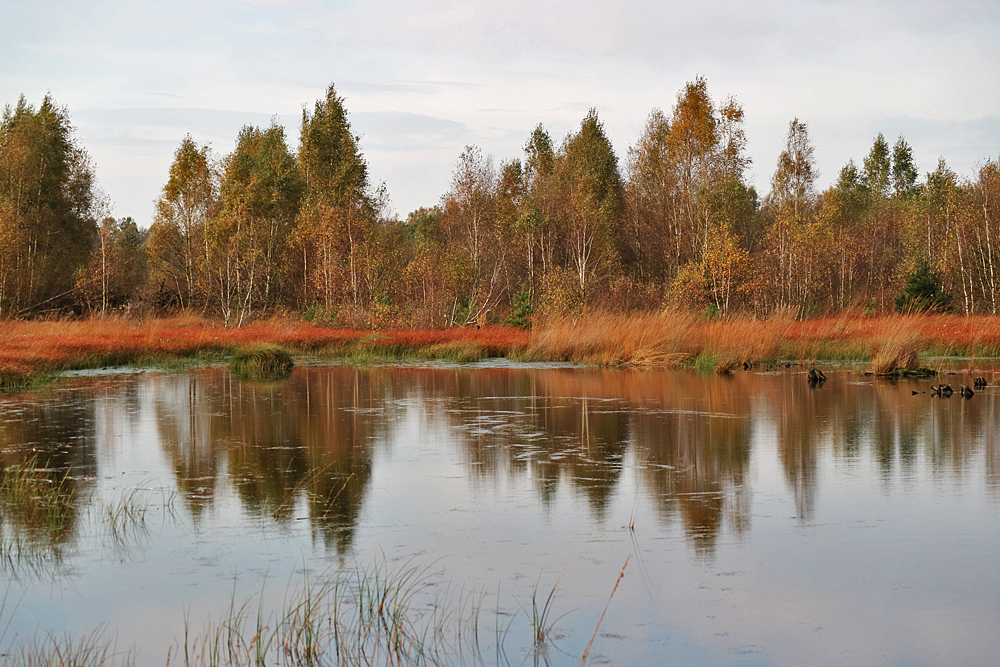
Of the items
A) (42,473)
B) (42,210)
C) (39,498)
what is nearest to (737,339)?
(42,473)

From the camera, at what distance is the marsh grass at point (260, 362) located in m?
21.6

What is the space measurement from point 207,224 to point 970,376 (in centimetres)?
2859

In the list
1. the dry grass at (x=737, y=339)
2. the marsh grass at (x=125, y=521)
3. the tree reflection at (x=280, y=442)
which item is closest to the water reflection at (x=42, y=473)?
the marsh grass at (x=125, y=521)

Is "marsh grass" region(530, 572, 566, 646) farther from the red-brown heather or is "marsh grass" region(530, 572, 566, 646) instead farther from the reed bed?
the red-brown heather

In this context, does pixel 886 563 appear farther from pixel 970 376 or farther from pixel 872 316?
pixel 872 316

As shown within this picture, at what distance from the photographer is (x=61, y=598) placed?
562cm

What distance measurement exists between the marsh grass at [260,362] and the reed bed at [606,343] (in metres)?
0.21

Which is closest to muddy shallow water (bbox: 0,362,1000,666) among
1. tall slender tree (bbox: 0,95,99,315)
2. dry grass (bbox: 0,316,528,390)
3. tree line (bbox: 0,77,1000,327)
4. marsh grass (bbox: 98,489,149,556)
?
marsh grass (bbox: 98,489,149,556)

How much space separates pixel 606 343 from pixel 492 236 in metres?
17.7

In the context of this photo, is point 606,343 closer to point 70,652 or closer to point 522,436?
point 522,436

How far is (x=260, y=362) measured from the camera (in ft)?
71.9

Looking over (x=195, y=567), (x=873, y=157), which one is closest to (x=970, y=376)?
(x=195, y=567)

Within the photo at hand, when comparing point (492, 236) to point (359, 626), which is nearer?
point (359, 626)

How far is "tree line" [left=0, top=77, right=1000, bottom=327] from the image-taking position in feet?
112
